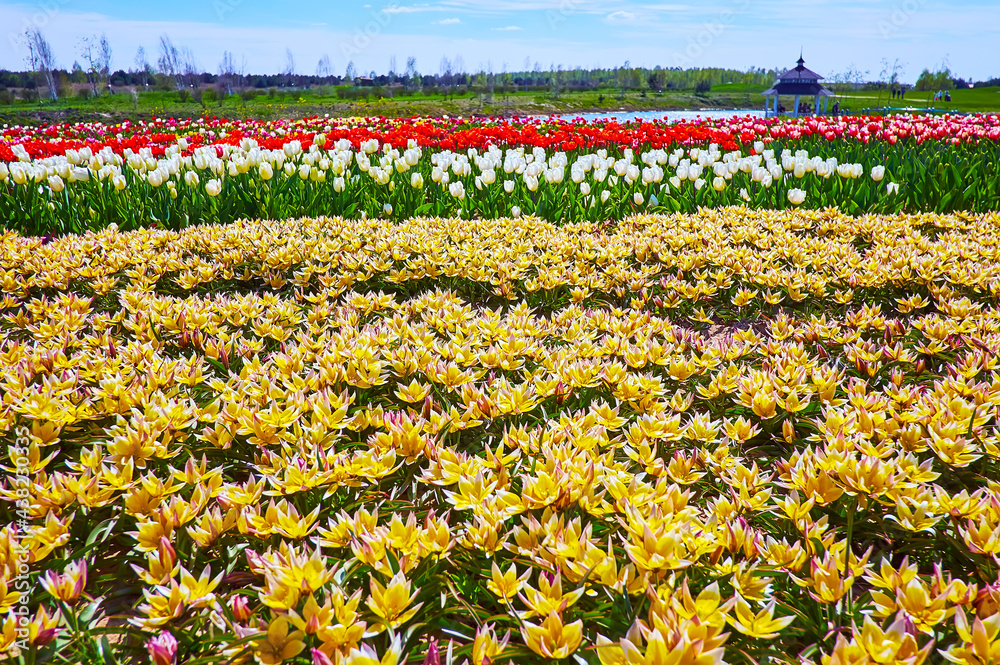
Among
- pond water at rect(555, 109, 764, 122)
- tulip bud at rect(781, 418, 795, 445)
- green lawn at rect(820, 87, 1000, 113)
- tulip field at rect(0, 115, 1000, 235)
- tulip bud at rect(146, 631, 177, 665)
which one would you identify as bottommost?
tulip bud at rect(146, 631, 177, 665)

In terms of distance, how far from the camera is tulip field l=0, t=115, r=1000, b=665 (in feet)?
4.50

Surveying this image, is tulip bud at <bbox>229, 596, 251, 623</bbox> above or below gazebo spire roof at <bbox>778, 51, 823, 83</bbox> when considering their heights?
below

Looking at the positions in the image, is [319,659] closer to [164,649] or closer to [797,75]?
[164,649]

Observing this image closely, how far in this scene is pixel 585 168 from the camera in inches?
289

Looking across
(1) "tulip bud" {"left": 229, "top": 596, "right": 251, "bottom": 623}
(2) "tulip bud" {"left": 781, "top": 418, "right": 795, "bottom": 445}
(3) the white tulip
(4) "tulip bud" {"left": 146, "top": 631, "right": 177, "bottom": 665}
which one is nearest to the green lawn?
(3) the white tulip

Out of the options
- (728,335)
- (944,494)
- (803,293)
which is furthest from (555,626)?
(803,293)

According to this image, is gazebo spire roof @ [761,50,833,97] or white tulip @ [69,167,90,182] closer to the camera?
white tulip @ [69,167,90,182]

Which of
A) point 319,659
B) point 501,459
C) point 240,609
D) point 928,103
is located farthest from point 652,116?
point 319,659

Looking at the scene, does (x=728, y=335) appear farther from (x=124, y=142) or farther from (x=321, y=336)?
(x=124, y=142)

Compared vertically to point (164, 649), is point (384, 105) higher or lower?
higher

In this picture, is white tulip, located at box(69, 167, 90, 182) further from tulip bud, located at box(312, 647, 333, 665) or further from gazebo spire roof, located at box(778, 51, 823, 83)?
gazebo spire roof, located at box(778, 51, 823, 83)

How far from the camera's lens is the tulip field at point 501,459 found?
1.37 m

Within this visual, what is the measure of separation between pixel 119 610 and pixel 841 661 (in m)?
1.82

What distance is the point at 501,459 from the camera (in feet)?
6.10
